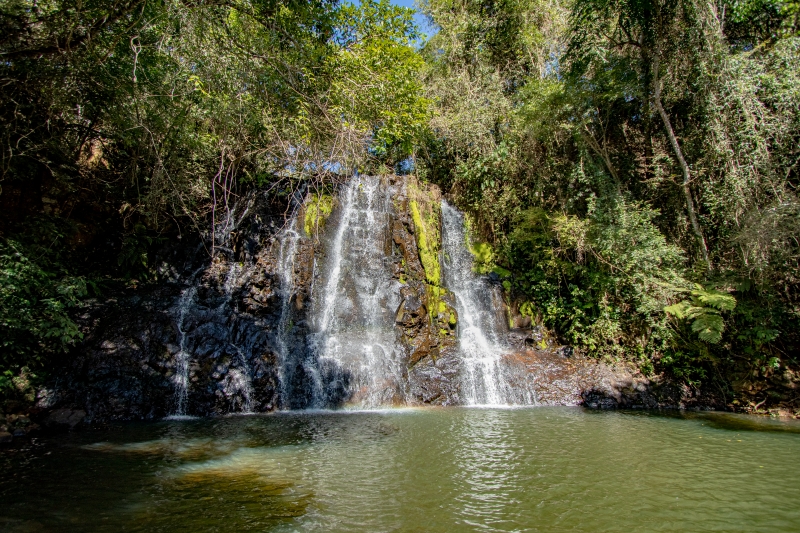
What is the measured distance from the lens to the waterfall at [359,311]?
9.49 metres

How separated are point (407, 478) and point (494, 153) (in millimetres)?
11385

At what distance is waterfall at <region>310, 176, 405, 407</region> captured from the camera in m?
9.49

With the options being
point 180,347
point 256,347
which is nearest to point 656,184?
point 256,347

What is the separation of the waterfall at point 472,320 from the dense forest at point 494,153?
2.06ft

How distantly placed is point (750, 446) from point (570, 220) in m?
6.65

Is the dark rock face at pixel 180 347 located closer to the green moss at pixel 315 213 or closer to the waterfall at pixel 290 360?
the waterfall at pixel 290 360

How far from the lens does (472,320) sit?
1185 cm

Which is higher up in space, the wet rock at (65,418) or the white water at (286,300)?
the white water at (286,300)

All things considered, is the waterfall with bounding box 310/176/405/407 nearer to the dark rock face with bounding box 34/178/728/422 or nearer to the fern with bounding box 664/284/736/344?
the dark rock face with bounding box 34/178/728/422

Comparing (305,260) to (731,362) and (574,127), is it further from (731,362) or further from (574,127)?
(731,362)

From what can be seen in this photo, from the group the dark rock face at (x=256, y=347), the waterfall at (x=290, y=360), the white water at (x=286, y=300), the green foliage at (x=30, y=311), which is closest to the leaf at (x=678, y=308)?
the dark rock face at (x=256, y=347)

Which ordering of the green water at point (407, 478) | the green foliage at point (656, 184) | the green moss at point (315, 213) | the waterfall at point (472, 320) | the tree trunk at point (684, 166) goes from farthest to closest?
the green moss at point (315, 213), the tree trunk at point (684, 166), the waterfall at point (472, 320), the green foliage at point (656, 184), the green water at point (407, 478)

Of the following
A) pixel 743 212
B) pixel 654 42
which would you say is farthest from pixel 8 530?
pixel 654 42

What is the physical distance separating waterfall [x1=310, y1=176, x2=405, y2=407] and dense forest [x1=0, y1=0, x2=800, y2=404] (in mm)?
2172
